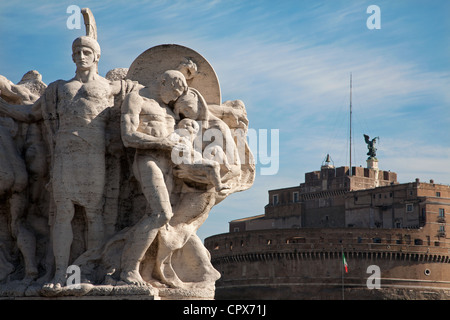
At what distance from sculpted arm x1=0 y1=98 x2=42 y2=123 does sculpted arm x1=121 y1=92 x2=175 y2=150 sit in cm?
157

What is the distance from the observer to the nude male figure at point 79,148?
1420cm

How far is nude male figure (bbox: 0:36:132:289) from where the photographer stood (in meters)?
14.2

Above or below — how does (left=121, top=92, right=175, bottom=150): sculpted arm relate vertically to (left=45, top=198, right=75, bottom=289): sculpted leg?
above

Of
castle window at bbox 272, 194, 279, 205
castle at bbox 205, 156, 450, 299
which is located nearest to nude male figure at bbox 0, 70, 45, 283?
castle at bbox 205, 156, 450, 299

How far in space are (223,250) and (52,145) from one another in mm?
62516

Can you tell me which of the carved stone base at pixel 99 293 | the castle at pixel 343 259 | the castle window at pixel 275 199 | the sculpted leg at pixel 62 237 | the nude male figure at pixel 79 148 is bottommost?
the carved stone base at pixel 99 293

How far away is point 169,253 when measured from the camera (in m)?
14.2

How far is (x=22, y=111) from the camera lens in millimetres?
15211

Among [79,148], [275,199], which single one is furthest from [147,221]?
[275,199]

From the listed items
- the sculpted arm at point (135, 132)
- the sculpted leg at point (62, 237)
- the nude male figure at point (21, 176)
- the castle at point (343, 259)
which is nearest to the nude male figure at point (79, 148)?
the sculpted leg at point (62, 237)

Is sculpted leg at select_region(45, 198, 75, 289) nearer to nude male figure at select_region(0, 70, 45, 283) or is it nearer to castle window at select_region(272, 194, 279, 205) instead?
nude male figure at select_region(0, 70, 45, 283)

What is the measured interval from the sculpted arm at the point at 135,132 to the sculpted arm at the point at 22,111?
157 centimetres

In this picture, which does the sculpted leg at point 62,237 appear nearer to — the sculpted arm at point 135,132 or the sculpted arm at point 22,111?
the sculpted arm at point 135,132
